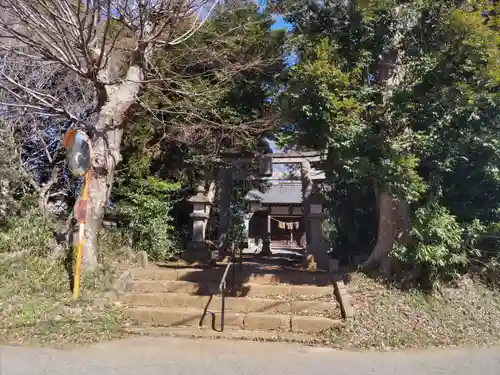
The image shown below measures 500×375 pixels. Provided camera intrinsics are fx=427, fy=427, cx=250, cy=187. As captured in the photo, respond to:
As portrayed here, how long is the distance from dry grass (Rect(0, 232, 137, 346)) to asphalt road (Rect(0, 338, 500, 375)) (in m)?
0.40

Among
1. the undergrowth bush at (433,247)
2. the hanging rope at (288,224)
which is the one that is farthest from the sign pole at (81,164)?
the hanging rope at (288,224)

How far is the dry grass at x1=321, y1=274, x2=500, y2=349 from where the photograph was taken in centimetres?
638

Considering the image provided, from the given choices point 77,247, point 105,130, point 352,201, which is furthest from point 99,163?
point 352,201

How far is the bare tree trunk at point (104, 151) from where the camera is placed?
317 inches

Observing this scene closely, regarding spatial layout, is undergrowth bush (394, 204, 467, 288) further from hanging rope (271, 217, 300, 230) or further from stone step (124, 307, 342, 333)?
hanging rope (271, 217, 300, 230)

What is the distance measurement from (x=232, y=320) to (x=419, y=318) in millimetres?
3008

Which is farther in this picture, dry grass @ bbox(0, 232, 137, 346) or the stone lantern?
the stone lantern

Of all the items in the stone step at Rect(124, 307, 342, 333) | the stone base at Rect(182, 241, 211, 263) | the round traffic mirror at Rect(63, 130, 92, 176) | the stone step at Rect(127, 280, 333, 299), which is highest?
the round traffic mirror at Rect(63, 130, 92, 176)

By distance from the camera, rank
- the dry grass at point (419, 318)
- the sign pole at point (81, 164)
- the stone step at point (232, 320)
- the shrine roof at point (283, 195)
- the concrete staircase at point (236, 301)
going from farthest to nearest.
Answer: the shrine roof at point (283, 195) < the sign pole at point (81, 164) < the concrete staircase at point (236, 301) < the stone step at point (232, 320) < the dry grass at point (419, 318)

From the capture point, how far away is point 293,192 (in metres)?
24.2

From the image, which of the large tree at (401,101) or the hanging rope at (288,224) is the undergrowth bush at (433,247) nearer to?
the large tree at (401,101)

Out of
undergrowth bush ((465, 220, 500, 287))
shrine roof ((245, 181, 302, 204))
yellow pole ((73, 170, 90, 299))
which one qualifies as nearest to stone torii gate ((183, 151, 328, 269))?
undergrowth bush ((465, 220, 500, 287))

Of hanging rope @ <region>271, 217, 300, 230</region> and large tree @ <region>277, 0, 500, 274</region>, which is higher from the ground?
large tree @ <region>277, 0, 500, 274</region>

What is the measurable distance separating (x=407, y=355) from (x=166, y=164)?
8.59 m
